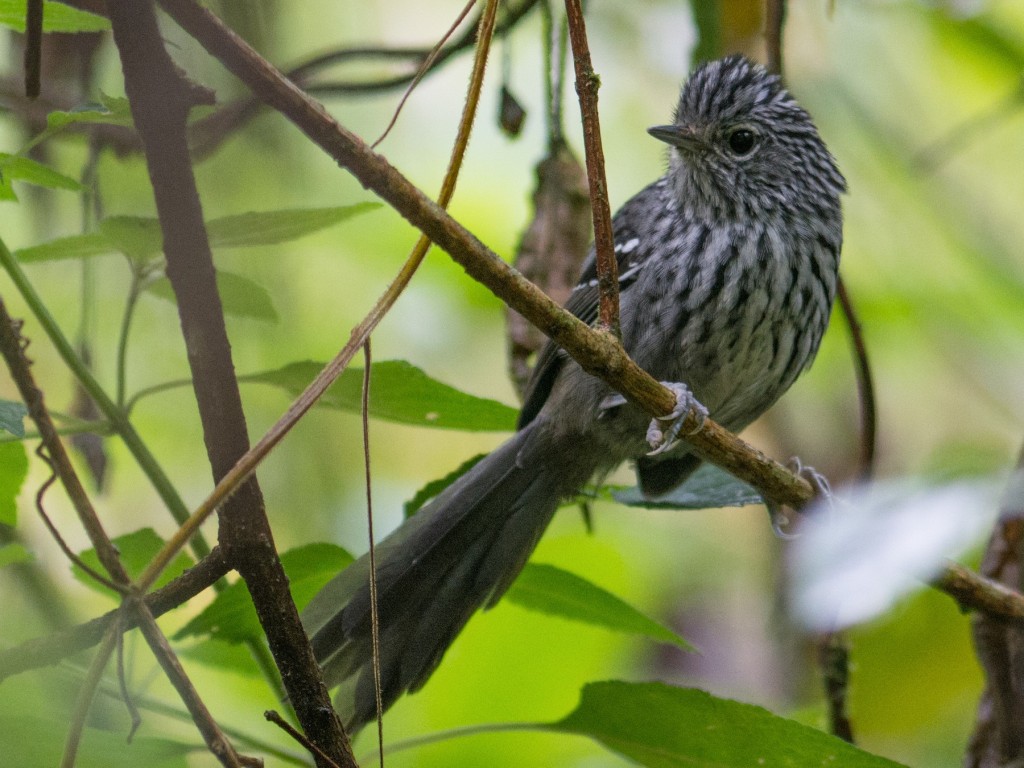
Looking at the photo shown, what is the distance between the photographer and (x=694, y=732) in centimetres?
228

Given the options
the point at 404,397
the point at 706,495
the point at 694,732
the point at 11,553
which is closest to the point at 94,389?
the point at 11,553

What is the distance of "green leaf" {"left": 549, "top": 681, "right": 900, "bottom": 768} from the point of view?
7.02 feet

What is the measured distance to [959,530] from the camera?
212 centimetres

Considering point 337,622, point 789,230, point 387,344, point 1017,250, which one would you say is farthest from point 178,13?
point 1017,250

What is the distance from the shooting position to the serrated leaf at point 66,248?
213 centimetres

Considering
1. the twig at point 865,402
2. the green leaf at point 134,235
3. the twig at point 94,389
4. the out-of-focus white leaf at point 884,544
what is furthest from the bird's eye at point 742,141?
the twig at point 94,389

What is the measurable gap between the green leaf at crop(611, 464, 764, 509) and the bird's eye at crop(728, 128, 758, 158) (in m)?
1.14

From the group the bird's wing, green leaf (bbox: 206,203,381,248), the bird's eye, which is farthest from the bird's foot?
green leaf (bbox: 206,203,381,248)

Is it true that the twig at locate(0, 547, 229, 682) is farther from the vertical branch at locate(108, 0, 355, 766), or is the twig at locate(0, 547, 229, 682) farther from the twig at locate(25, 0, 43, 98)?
the twig at locate(25, 0, 43, 98)

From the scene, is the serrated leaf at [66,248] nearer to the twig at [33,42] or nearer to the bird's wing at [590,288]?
the twig at [33,42]

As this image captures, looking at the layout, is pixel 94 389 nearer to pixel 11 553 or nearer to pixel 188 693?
pixel 11 553

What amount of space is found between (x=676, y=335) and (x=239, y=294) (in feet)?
4.62

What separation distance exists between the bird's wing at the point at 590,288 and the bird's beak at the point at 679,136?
158mm

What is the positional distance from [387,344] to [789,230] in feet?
7.66
